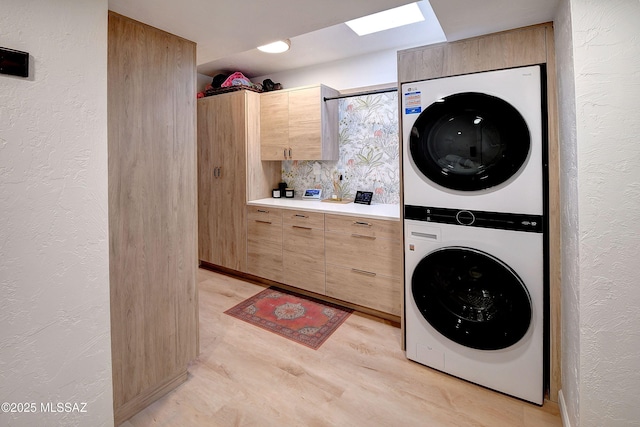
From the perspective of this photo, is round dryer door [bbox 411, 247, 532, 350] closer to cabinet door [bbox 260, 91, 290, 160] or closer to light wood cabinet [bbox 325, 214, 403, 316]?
light wood cabinet [bbox 325, 214, 403, 316]

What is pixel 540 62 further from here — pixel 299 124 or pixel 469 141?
pixel 299 124

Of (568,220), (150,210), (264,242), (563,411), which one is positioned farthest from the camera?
(264,242)

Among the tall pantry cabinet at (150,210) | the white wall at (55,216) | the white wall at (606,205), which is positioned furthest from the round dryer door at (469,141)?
the white wall at (55,216)

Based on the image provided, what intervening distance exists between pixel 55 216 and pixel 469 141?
78.1 inches

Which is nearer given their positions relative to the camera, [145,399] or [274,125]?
[145,399]

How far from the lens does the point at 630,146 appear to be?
114 centimetres

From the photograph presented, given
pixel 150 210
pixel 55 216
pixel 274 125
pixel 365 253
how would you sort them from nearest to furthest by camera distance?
pixel 55 216 < pixel 150 210 < pixel 365 253 < pixel 274 125

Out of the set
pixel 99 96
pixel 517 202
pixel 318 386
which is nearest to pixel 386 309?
pixel 318 386

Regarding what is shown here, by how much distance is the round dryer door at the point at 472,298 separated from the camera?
1689mm

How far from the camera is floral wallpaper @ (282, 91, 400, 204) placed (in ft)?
10.1

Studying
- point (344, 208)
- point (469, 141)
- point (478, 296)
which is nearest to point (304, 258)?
point (344, 208)

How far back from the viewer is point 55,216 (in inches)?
43.1

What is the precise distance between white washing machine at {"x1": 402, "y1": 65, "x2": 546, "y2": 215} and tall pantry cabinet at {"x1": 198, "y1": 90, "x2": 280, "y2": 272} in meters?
1.96

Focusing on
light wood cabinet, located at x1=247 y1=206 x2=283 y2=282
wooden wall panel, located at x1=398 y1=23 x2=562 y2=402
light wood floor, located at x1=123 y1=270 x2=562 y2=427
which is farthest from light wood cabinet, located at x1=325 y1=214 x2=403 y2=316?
wooden wall panel, located at x1=398 y1=23 x2=562 y2=402
